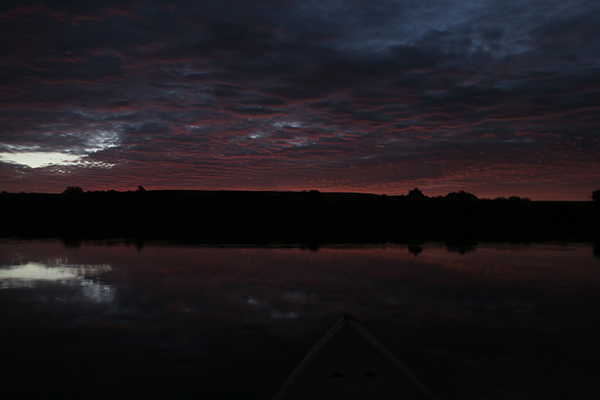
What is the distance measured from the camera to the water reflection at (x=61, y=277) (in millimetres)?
7498

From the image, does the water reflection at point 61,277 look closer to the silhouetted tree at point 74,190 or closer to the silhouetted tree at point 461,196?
the silhouetted tree at point 461,196

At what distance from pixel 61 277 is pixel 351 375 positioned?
8478 millimetres

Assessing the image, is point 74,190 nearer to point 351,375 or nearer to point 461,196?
point 461,196

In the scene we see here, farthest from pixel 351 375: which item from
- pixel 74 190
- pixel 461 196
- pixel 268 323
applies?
pixel 74 190

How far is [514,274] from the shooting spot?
9961 mm

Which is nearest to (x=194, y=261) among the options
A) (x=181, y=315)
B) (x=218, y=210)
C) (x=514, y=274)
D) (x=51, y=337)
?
(x=181, y=315)

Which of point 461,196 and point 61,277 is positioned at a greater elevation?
point 461,196

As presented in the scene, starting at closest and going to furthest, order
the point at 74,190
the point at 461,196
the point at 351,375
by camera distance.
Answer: the point at 351,375
the point at 461,196
the point at 74,190

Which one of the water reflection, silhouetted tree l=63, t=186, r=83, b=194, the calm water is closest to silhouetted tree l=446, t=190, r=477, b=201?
the calm water

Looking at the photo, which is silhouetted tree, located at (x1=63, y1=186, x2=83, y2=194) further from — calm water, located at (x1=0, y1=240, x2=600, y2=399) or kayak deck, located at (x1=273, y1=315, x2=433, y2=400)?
kayak deck, located at (x1=273, y1=315, x2=433, y2=400)

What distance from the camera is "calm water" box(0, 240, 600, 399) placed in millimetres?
4113

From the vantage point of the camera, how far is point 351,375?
133 inches

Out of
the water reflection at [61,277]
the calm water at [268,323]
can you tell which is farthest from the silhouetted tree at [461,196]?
the water reflection at [61,277]

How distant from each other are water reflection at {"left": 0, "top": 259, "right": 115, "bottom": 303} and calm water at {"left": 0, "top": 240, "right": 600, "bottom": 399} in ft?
0.16
